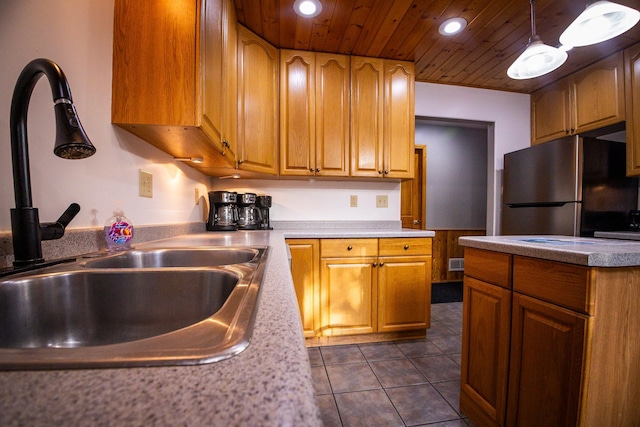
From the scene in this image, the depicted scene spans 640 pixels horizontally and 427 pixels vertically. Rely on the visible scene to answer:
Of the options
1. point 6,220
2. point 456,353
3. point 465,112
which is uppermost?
point 465,112

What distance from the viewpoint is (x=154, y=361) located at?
0.77 feet

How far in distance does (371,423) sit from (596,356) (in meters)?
0.90

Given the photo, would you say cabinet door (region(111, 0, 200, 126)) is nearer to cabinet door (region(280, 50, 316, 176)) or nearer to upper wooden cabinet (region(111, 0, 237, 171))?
upper wooden cabinet (region(111, 0, 237, 171))


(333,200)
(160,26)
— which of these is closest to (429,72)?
(333,200)

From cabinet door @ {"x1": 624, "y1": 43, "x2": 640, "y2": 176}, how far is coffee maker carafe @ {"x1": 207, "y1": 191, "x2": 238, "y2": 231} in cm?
297

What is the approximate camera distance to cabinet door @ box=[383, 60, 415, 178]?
2.13 meters

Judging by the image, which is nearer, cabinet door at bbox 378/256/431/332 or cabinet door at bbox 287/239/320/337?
cabinet door at bbox 287/239/320/337

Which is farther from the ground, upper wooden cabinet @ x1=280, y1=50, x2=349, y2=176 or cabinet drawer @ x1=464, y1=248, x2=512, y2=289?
upper wooden cabinet @ x1=280, y1=50, x2=349, y2=176

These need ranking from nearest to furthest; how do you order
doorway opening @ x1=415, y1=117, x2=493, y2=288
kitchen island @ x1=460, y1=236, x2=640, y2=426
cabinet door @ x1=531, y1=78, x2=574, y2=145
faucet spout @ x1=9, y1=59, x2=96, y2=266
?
faucet spout @ x1=9, y1=59, x2=96, y2=266 → kitchen island @ x1=460, y1=236, x2=640, y2=426 → cabinet door @ x1=531, y1=78, x2=574, y2=145 → doorway opening @ x1=415, y1=117, x2=493, y2=288

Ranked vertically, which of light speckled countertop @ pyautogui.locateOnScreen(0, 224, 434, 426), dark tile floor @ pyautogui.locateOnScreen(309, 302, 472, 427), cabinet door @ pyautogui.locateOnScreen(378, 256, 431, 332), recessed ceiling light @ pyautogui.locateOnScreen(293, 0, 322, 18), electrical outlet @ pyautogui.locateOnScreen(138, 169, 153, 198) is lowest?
dark tile floor @ pyautogui.locateOnScreen(309, 302, 472, 427)

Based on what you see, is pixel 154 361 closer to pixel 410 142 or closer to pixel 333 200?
pixel 333 200

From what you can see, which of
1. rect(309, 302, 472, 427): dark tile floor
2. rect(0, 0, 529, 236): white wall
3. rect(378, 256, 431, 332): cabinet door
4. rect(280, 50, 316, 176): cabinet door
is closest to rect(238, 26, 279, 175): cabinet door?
rect(280, 50, 316, 176): cabinet door

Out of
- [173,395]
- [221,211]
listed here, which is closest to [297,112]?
[221,211]

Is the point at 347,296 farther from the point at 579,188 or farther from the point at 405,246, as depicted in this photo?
the point at 579,188
